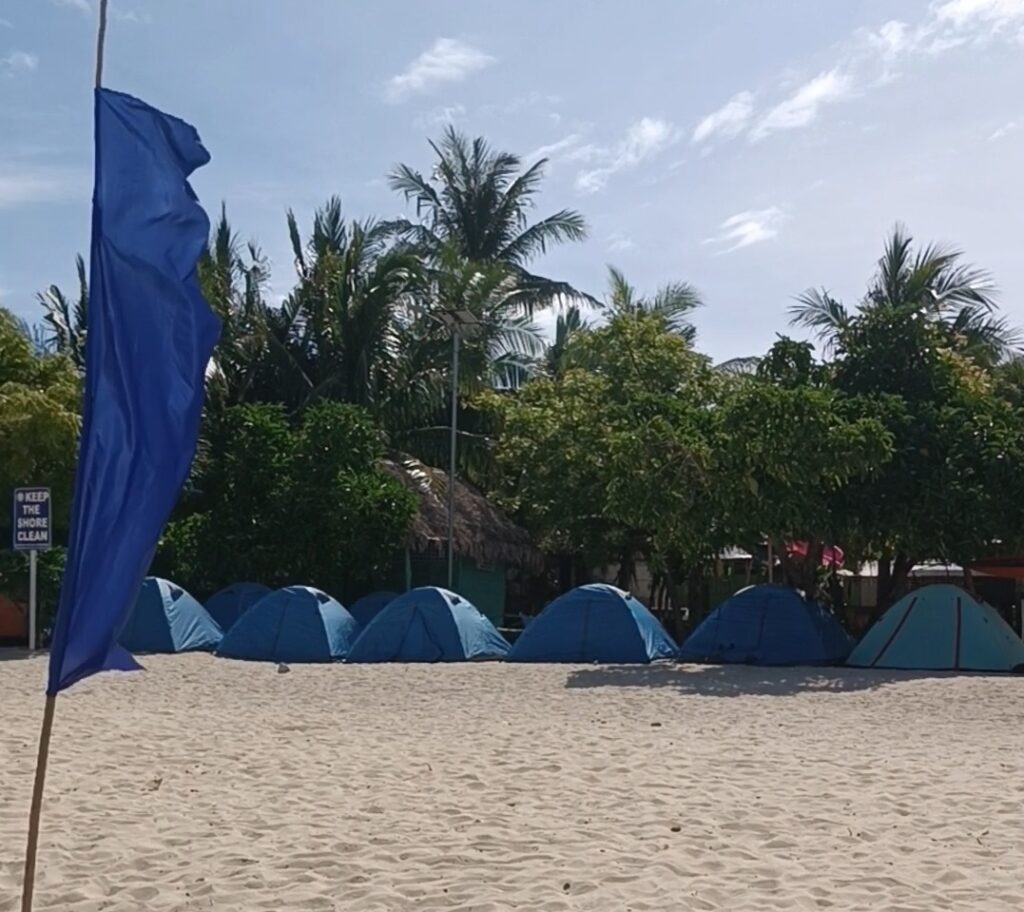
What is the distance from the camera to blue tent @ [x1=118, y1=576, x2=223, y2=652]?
2194cm

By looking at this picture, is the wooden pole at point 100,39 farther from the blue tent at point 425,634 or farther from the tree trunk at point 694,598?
the tree trunk at point 694,598

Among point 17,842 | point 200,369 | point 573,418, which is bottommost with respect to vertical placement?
point 17,842

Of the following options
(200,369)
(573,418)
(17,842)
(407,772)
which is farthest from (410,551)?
(200,369)

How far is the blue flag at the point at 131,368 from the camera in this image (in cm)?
484

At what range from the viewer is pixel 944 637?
19016 millimetres

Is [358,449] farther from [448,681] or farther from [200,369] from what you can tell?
[200,369]

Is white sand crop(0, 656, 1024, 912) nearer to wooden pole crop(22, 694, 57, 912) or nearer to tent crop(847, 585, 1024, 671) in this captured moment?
wooden pole crop(22, 694, 57, 912)

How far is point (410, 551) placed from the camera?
87.0 ft

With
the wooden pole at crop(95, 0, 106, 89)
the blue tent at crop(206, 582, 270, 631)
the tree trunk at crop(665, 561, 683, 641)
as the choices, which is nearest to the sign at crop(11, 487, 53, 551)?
the blue tent at crop(206, 582, 270, 631)

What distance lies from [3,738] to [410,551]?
15713 millimetres

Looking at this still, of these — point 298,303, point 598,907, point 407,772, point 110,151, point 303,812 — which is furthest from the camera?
point 298,303

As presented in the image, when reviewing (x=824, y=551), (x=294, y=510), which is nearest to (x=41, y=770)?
(x=294, y=510)

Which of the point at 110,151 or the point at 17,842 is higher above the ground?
the point at 110,151

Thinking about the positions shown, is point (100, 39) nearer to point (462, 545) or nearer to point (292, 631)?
point (292, 631)
